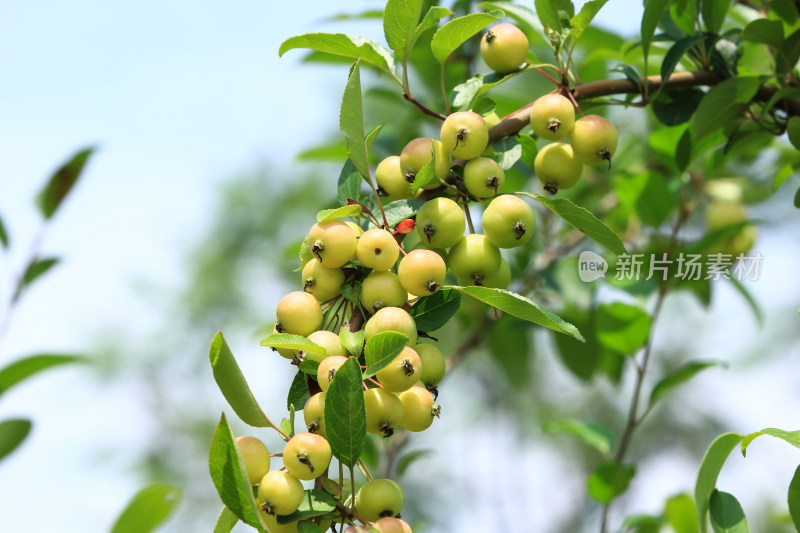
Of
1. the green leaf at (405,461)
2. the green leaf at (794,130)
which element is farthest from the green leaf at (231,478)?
the green leaf at (405,461)

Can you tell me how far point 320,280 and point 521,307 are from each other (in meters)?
0.21

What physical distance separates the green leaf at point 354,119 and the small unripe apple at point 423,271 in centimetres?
13

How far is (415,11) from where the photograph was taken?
82 centimetres

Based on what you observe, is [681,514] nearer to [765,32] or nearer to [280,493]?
[765,32]

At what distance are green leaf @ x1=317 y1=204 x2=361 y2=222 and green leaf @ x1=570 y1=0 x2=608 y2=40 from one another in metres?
0.41

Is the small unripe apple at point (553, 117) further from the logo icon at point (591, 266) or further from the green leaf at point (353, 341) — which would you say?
the logo icon at point (591, 266)

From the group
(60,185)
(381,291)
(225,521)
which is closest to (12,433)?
(60,185)

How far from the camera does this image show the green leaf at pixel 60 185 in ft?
4.81

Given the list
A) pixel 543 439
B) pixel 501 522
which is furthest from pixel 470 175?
pixel 543 439

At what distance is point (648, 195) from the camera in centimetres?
164

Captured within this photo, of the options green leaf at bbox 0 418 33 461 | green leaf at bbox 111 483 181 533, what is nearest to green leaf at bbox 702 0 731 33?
green leaf at bbox 111 483 181 533

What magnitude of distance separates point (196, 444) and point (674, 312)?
597 cm

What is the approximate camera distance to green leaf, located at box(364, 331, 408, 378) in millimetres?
608

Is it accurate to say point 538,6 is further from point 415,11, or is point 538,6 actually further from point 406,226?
point 406,226
